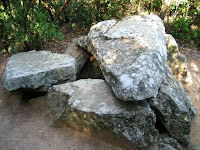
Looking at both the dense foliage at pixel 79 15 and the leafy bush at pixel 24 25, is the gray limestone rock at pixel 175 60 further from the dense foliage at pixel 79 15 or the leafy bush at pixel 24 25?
the leafy bush at pixel 24 25

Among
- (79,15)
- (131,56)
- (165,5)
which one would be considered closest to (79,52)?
(131,56)

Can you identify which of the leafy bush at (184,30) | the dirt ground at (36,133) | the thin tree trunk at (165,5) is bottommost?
the dirt ground at (36,133)

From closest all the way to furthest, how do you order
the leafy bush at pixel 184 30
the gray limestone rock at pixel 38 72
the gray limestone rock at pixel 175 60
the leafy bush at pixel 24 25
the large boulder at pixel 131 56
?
the large boulder at pixel 131 56, the gray limestone rock at pixel 38 72, the leafy bush at pixel 24 25, the gray limestone rock at pixel 175 60, the leafy bush at pixel 184 30

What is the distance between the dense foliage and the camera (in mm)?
4535

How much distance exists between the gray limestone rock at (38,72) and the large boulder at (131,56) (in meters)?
0.71

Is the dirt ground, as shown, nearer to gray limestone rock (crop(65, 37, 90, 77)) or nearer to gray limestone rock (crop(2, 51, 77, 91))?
gray limestone rock (crop(2, 51, 77, 91))

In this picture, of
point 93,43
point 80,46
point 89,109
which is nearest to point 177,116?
point 89,109

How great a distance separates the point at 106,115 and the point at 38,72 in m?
1.58

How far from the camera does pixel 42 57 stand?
400 centimetres

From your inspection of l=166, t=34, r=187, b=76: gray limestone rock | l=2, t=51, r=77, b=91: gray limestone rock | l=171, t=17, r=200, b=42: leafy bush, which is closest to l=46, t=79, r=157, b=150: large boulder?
l=2, t=51, r=77, b=91: gray limestone rock

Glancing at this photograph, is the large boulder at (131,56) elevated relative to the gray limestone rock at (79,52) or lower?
elevated

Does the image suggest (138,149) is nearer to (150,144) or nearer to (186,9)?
(150,144)

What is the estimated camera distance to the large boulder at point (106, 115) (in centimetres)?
259

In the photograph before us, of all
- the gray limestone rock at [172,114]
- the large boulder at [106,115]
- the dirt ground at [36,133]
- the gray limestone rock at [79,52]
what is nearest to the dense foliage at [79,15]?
the gray limestone rock at [79,52]
